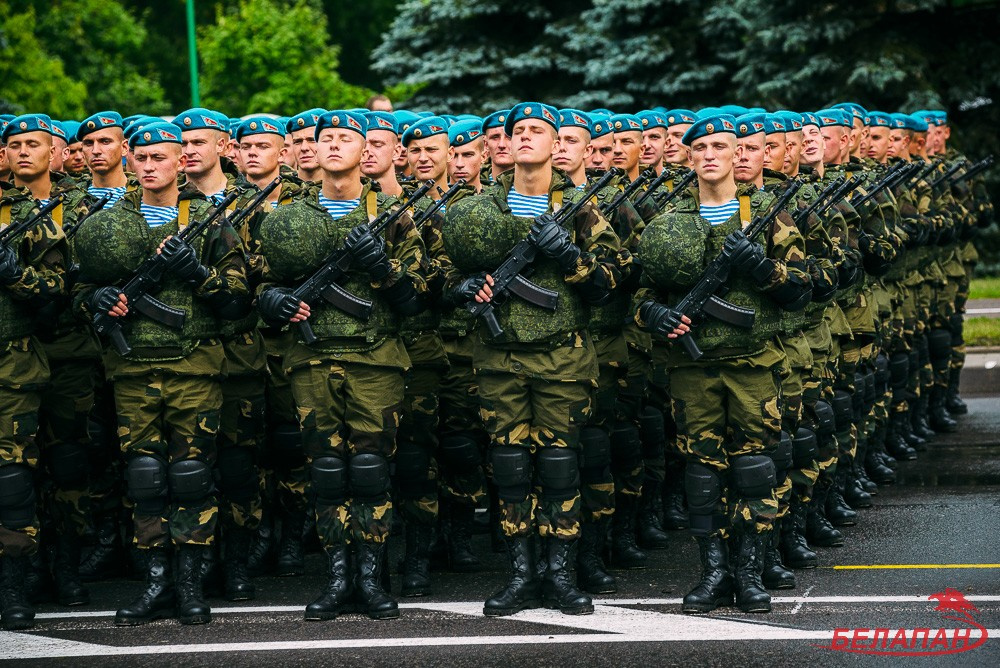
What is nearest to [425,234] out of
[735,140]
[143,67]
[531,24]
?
[735,140]

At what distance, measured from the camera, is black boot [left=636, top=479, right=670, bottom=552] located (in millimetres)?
9430

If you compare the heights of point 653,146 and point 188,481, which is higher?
point 653,146

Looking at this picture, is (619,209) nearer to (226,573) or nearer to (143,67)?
(226,573)

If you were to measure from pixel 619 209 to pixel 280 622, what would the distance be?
2.88 meters

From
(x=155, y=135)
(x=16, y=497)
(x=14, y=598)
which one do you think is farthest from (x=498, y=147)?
(x=14, y=598)

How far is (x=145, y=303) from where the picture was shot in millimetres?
7809

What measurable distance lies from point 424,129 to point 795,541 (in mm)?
3219

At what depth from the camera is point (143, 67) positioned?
46.0 m

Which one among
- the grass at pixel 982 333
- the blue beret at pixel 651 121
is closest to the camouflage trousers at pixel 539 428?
the blue beret at pixel 651 121

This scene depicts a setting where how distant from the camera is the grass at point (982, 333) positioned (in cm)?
1667

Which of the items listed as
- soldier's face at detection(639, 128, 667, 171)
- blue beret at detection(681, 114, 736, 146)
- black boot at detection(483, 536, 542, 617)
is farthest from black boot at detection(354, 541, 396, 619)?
soldier's face at detection(639, 128, 667, 171)

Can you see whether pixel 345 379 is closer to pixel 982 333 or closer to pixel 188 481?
pixel 188 481

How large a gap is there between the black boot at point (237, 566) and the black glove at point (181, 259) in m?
1.60

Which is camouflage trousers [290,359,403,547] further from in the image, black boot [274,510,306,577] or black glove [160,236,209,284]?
black boot [274,510,306,577]
